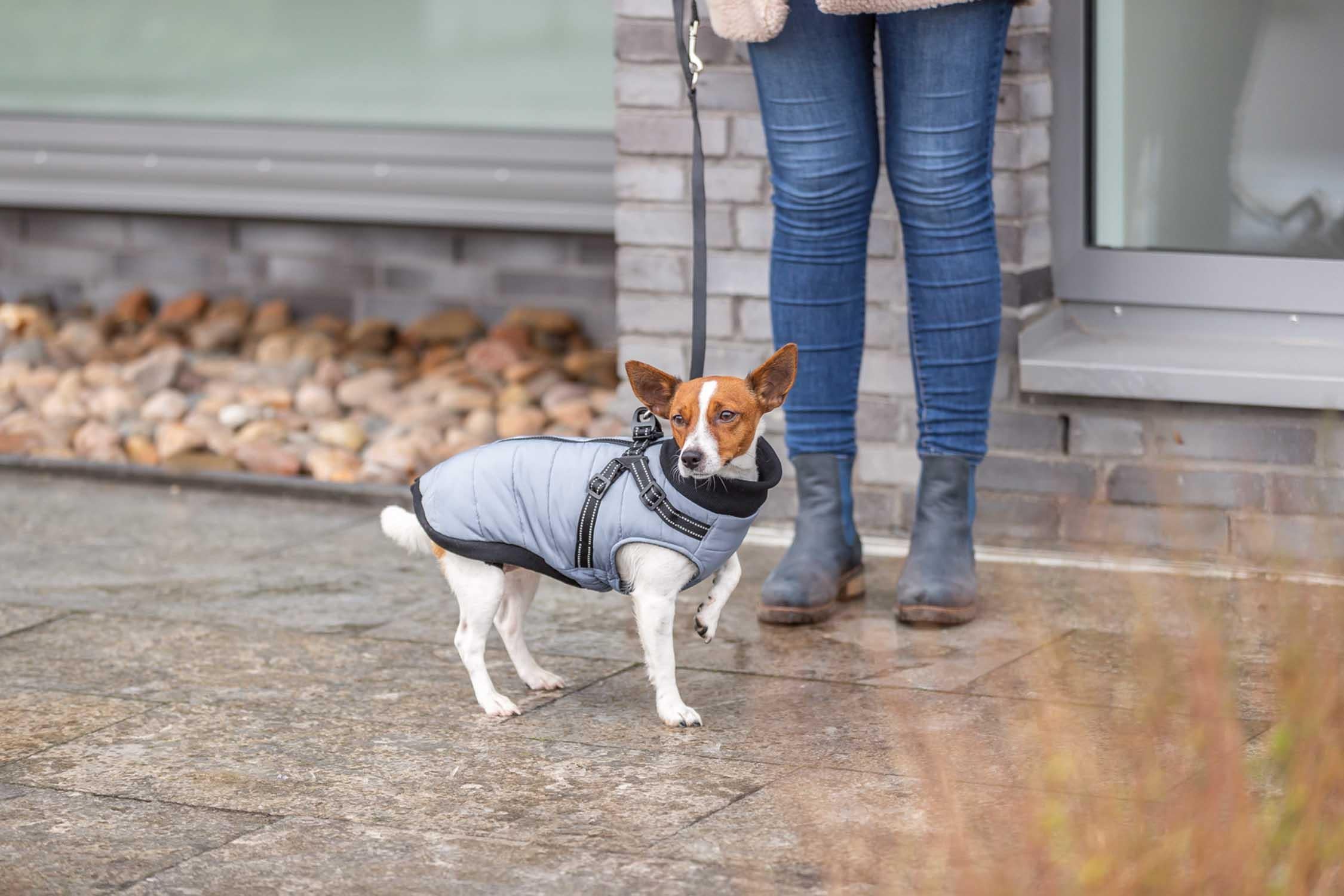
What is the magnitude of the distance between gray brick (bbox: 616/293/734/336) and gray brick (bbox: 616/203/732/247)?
12 centimetres

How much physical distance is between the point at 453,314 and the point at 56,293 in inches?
59.9

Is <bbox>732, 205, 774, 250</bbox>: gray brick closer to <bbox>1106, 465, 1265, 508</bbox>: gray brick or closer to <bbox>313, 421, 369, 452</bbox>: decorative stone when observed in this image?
<bbox>1106, 465, 1265, 508</bbox>: gray brick

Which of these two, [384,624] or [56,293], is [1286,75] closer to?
[384,624]

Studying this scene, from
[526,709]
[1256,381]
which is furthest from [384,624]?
[1256,381]

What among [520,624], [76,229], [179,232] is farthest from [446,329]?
[520,624]

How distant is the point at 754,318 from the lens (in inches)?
152

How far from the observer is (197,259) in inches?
234

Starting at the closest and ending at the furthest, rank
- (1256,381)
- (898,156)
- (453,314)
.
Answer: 1. (898,156)
2. (1256,381)
3. (453,314)

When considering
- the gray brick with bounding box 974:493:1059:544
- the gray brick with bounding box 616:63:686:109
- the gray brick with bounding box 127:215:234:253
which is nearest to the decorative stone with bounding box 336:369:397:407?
the gray brick with bounding box 127:215:234:253

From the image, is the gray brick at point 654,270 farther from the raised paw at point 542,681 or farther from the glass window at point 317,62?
the glass window at point 317,62

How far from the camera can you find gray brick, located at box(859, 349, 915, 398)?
3.74 meters

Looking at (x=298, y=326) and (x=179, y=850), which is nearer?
(x=179, y=850)

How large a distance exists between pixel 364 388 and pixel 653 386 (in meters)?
2.68

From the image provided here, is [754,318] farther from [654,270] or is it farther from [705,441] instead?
[705,441]
